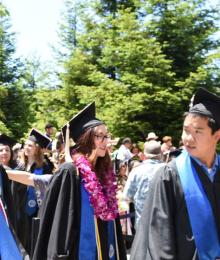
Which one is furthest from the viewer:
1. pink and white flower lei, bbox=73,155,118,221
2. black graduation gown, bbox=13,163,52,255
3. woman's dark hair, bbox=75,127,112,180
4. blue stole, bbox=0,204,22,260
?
black graduation gown, bbox=13,163,52,255

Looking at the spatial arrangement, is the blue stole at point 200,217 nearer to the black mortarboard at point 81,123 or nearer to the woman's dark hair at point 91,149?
the woman's dark hair at point 91,149

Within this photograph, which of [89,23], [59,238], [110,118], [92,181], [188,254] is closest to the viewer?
[188,254]

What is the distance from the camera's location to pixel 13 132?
93.7 feet

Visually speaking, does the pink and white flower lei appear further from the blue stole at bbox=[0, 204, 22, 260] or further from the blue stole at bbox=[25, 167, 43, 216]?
the blue stole at bbox=[25, 167, 43, 216]

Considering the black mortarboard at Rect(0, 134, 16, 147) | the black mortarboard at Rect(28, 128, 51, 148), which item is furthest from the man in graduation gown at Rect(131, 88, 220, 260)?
the black mortarboard at Rect(0, 134, 16, 147)

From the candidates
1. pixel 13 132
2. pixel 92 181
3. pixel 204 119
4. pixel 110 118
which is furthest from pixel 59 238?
pixel 13 132

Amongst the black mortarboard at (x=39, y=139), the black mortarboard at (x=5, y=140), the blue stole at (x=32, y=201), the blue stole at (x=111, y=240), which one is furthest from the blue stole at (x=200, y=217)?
the black mortarboard at (x=5, y=140)

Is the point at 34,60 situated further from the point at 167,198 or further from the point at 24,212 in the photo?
the point at 167,198

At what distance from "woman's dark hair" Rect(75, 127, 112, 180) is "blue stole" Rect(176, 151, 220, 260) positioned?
1.14 m

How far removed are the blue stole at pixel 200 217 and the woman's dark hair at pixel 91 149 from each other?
1137 millimetres

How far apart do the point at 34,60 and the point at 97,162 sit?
40101 mm

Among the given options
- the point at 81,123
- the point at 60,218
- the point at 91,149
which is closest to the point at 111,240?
the point at 60,218

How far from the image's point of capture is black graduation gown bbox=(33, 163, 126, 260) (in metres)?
3.87

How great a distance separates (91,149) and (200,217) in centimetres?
132
